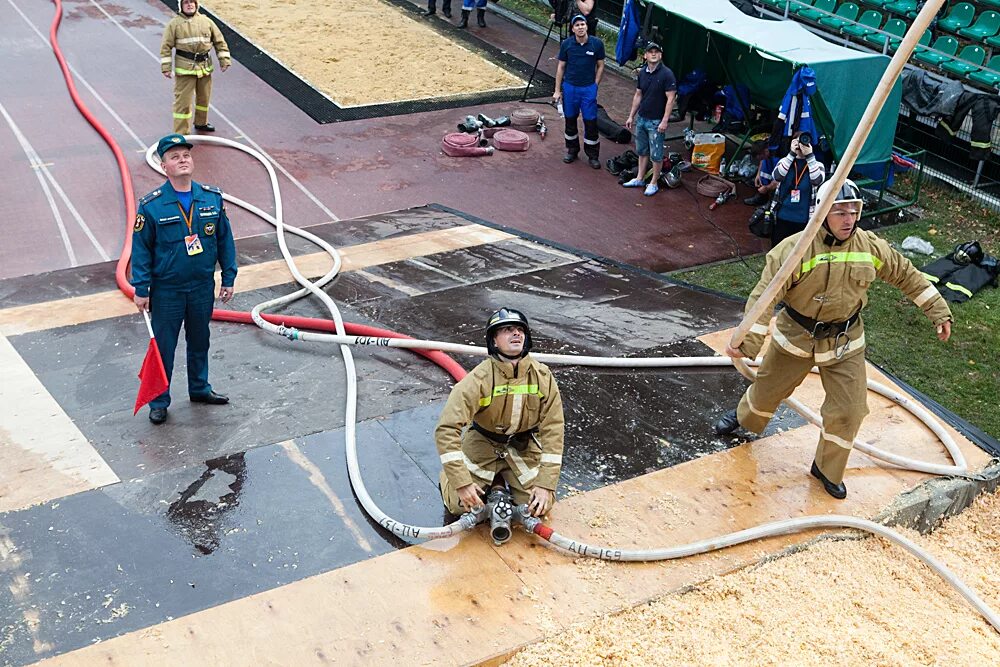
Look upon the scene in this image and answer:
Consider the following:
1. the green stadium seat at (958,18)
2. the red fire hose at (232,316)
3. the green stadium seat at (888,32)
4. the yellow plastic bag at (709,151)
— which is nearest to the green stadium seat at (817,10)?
the green stadium seat at (888,32)

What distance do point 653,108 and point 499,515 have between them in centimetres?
755

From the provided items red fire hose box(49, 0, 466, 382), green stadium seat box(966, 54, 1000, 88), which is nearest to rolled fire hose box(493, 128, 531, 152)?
red fire hose box(49, 0, 466, 382)

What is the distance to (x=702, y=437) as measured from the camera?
21.3 feet

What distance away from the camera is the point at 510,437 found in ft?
17.9

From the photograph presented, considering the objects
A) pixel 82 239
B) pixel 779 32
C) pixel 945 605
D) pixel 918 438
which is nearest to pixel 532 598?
pixel 945 605

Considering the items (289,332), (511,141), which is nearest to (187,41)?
(511,141)

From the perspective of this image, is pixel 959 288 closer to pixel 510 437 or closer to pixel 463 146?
pixel 463 146

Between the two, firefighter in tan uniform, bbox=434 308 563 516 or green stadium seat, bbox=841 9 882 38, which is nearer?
firefighter in tan uniform, bbox=434 308 563 516

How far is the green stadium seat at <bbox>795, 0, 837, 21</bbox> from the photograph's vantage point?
1584 cm

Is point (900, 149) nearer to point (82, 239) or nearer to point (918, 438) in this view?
point (918, 438)

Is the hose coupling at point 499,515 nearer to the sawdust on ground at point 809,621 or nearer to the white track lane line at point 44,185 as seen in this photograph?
the sawdust on ground at point 809,621

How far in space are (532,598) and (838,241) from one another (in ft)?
8.51

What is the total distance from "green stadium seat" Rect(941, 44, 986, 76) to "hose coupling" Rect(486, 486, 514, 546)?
36.2 ft

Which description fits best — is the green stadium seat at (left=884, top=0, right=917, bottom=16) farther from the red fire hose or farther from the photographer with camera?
the red fire hose
